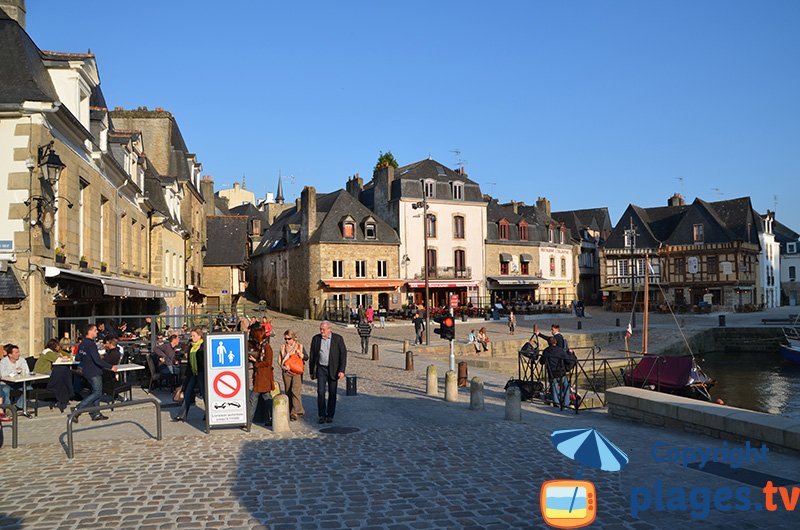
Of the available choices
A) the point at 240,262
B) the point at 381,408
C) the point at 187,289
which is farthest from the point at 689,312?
the point at 381,408

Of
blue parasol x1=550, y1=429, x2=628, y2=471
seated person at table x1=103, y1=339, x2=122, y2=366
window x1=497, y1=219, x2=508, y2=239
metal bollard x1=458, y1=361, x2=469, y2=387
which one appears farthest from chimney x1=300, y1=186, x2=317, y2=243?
blue parasol x1=550, y1=429, x2=628, y2=471

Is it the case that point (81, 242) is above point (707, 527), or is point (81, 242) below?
above

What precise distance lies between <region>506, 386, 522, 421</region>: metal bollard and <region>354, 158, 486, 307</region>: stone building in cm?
3111

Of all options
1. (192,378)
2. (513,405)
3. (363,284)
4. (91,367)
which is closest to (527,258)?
(363,284)

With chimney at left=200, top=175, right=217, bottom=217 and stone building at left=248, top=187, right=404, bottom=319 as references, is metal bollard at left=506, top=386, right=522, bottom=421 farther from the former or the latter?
chimney at left=200, top=175, right=217, bottom=217

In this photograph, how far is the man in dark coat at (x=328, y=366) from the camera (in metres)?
10.0

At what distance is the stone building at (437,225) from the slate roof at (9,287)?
30553 mm

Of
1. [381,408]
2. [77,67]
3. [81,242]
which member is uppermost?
[77,67]

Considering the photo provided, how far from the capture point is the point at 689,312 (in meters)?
48.9

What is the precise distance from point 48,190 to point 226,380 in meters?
6.52

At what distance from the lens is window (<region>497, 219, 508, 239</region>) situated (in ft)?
157

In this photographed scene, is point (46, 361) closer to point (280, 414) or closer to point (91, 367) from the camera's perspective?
point (91, 367)

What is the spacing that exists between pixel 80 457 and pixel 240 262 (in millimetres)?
35548

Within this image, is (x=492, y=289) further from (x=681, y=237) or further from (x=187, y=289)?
(x=187, y=289)
